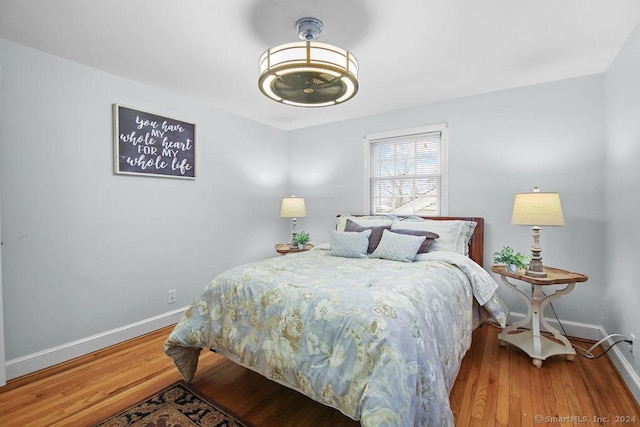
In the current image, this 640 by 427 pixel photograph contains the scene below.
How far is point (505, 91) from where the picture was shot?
2969mm

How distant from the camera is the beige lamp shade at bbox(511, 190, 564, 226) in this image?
2.28m

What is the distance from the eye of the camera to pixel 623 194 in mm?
2158

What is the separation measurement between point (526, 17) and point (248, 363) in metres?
2.66

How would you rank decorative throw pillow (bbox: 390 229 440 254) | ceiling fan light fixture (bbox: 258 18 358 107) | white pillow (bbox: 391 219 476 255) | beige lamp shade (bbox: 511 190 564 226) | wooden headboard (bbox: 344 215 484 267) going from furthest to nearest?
1. wooden headboard (bbox: 344 215 484 267)
2. white pillow (bbox: 391 219 476 255)
3. decorative throw pillow (bbox: 390 229 440 254)
4. beige lamp shade (bbox: 511 190 564 226)
5. ceiling fan light fixture (bbox: 258 18 358 107)

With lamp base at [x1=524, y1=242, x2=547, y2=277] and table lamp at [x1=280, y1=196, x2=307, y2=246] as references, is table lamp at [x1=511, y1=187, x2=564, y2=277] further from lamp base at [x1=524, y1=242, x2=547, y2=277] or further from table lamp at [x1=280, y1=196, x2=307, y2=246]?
table lamp at [x1=280, y1=196, x2=307, y2=246]

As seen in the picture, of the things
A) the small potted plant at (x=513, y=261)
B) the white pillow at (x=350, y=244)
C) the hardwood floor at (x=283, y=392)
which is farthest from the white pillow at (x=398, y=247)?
the hardwood floor at (x=283, y=392)

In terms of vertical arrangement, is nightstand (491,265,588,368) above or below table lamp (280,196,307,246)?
below

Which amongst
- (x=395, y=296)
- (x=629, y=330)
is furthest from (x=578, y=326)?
(x=395, y=296)

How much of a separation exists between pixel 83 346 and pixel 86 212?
1.10m

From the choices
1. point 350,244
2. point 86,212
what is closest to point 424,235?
point 350,244

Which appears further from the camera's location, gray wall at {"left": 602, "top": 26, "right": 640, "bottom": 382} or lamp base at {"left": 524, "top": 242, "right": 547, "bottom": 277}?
lamp base at {"left": 524, "top": 242, "right": 547, "bottom": 277}

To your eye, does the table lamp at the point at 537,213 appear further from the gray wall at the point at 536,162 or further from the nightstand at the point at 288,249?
the nightstand at the point at 288,249

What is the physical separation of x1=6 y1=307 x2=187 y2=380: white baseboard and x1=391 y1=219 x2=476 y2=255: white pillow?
2.51m

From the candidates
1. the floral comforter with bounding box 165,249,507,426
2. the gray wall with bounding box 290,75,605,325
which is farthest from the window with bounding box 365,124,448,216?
the floral comforter with bounding box 165,249,507,426
